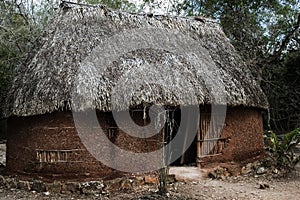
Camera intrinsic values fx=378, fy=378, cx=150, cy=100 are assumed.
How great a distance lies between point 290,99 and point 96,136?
1076 centimetres

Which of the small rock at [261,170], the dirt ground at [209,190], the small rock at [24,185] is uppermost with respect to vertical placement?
the small rock at [261,170]

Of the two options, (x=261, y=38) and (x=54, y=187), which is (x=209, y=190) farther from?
(x=261, y=38)

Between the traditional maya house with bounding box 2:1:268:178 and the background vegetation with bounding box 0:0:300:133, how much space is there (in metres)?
5.43

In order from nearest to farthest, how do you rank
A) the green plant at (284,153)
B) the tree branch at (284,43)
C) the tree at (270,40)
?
1. the green plant at (284,153)
2. the tree branch at (284,43)
3. the tree at (270,40)

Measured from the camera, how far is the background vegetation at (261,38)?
47.0 feet

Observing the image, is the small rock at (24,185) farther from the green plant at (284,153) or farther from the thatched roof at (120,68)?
the green plant at (284,153)

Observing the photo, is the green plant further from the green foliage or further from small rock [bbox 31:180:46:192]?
the green foliage

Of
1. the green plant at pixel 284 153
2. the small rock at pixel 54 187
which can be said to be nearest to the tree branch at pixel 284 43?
the green plant at pixel 284 153

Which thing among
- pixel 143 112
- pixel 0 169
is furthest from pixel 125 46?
pixel 0 169

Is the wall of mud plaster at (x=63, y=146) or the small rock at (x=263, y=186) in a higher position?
the wall of mud plaster at (x=63, y=146)

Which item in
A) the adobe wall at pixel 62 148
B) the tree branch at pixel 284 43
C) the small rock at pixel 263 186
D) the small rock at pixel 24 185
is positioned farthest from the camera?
the tree branch at pixel 284 43

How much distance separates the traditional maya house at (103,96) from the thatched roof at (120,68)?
0.8 inches

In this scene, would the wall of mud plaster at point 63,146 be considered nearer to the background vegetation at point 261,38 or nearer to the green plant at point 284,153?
the green plant at point 284,153

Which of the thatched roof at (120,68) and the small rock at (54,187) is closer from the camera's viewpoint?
the small rock at (54,187)
